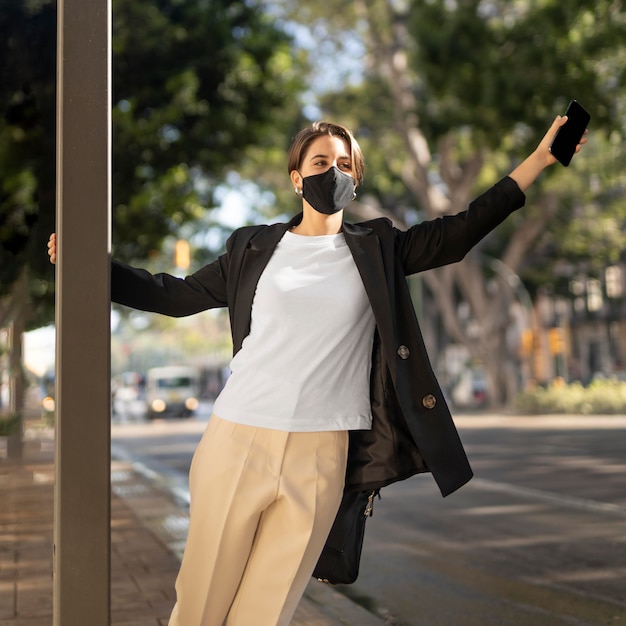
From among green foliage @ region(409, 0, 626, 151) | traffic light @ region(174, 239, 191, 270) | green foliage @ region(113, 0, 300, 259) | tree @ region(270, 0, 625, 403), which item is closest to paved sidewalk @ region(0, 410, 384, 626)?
green foliage @ region(113, 0, 300, 259)

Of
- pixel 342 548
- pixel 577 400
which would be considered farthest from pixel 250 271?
pixel 577 400

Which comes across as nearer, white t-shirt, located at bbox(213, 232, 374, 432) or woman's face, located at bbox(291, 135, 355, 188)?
white t-shirt, located at bbox(213, 232, 374, 432)

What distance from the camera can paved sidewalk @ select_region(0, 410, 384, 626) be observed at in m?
5.17

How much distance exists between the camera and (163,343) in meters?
132

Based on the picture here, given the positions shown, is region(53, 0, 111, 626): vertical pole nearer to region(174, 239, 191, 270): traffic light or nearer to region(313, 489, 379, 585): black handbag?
region(313, 489, 379, 585): black handbag

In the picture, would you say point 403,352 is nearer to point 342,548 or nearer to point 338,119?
point 342,548

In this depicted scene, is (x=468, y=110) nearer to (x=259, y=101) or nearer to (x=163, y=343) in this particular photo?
(x=259, y=101)

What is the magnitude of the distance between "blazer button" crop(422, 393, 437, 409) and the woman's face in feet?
2.21

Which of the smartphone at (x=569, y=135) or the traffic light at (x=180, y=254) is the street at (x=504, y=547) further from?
the traffic light at (x=180, y=254)

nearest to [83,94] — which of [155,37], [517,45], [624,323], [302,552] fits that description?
[302,552]

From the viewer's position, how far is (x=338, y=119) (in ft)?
99.3

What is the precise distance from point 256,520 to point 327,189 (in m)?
0.93

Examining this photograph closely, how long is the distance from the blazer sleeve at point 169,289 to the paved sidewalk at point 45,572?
148 centimetres

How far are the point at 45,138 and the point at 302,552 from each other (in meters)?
3.39
